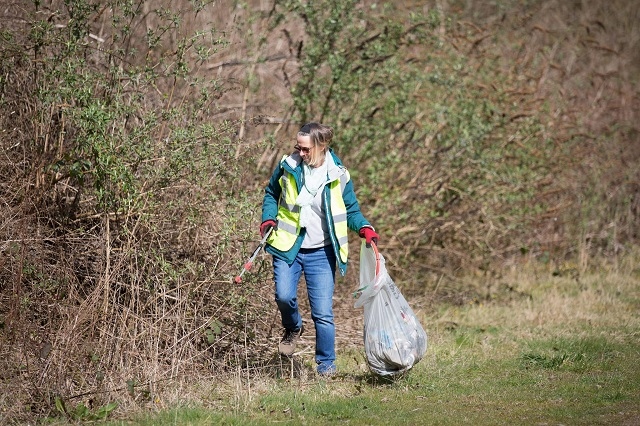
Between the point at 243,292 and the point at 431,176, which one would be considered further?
the point at 431,176

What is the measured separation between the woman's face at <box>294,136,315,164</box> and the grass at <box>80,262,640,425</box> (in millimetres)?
1795

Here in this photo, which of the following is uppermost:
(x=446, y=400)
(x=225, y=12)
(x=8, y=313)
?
(x=225, y=12)

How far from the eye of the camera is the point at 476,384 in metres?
7.13

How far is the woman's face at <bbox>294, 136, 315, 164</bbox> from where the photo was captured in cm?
688

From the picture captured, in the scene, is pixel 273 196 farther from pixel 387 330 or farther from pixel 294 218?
pixel 387 330

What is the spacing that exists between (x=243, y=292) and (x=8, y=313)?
2005 mm

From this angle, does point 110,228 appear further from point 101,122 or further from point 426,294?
point 426,294

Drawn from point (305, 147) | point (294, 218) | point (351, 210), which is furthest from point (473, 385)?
point (305, 147)

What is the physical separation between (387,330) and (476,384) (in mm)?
957

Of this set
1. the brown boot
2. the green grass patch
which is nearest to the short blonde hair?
the brown boot

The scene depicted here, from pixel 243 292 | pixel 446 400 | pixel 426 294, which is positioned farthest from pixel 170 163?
pixel 426 294

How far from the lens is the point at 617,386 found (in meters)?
6.94

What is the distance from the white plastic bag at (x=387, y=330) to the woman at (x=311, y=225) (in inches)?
13.0

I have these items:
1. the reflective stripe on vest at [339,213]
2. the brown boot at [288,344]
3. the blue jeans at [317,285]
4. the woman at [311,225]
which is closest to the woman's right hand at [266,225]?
the woman at [311,225]
